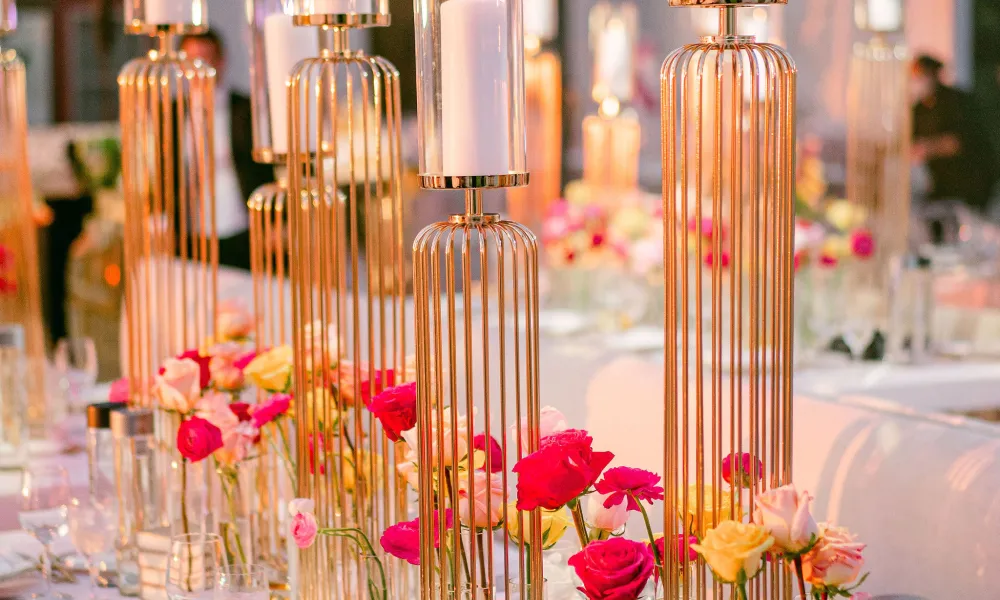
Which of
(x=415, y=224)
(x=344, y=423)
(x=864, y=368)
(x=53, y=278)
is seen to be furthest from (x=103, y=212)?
(x=344, y=423)

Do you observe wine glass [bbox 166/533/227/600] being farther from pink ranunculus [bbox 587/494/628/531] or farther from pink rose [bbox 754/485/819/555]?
pink rose [bbox 754/485/819/555]

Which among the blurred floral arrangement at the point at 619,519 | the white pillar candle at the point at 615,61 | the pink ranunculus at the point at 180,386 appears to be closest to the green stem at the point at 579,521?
the blurred floral arrangement at the point at 619,519

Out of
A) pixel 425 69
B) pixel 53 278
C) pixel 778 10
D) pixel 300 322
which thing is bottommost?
pixel 53 278

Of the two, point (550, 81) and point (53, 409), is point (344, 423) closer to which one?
point (53, 409)

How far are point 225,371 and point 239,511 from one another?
0.17 metres

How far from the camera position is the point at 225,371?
5.21 ft

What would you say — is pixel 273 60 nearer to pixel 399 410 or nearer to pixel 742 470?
pixel 399 410

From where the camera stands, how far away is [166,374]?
1.53 meters

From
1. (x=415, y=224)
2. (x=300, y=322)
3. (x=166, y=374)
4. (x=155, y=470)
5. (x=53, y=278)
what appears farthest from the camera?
(x=53, y=278)

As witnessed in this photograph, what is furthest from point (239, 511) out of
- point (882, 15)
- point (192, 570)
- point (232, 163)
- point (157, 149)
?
point (232, 163)

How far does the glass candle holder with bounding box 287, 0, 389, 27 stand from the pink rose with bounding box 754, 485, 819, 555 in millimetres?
600

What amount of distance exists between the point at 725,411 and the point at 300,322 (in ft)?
3.02

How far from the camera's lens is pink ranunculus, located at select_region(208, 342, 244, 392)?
1.59m

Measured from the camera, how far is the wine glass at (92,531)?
5.23 feet
